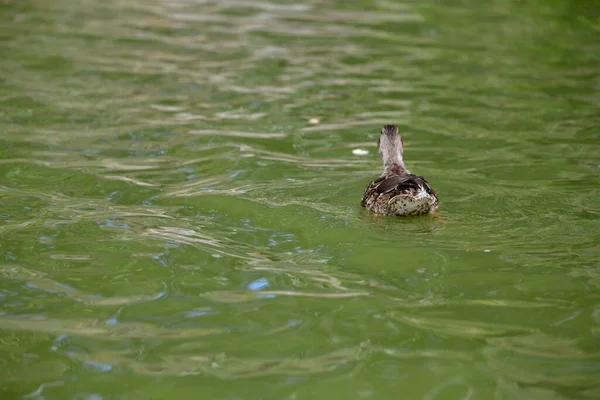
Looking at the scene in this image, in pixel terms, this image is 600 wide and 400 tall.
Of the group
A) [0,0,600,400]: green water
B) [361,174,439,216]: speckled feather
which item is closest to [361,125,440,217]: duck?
[361,174,439,216]: speckled feather

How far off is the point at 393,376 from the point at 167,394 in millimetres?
1359

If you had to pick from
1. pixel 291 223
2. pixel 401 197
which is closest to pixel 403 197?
pixel 401 197

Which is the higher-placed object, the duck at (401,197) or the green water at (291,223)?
the duck at (401,197)

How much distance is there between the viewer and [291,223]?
8.06 m

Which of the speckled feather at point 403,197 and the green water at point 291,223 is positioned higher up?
the speckled feather at point 403,197

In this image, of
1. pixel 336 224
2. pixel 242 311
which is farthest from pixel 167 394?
pixel 336 224

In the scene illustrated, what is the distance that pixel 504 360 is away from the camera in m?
5.52

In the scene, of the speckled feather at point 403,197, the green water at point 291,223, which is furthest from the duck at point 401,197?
the green water at point 291,223

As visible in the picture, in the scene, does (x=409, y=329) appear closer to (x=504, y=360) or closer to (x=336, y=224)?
(x=504, y=360)

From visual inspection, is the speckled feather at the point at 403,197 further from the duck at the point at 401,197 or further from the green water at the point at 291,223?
the green water at the point at 291,223

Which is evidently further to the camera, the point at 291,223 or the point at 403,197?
the point at 291,223

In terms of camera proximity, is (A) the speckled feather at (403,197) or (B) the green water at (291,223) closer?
(B) the green water at (291,223)

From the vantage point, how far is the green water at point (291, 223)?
553 cm

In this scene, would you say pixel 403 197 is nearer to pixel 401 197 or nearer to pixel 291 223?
pixel 401 197
